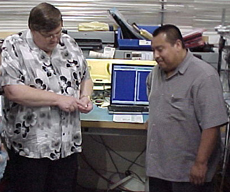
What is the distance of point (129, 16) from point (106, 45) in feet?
1.58

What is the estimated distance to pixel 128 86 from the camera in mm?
2172

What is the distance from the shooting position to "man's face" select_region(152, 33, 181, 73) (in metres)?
1.48

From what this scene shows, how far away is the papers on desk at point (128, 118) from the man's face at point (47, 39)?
0.64 m

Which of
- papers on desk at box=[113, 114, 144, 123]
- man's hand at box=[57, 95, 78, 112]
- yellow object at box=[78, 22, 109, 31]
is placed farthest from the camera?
yellow object at box=[78, 22, 109, 31]

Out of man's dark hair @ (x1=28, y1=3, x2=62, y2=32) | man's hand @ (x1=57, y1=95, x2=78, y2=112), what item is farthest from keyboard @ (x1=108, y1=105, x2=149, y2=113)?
man's dark hair @ (x1=28, y1=3, x2=62, y2=32)

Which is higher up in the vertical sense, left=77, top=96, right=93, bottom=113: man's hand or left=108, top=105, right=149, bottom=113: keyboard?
left=77, top=96, right=93, bottom=113: man's hand

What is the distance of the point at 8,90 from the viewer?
1.49 metres

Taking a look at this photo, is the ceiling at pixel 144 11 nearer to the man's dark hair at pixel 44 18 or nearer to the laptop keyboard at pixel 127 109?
the laptop keyboard at pixel 127 109

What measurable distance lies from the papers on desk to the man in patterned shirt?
356mm

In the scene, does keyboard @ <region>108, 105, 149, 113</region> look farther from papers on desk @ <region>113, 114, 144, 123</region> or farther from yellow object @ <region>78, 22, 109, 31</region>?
yellow object @ <region>78, 22, 109, 31</region>

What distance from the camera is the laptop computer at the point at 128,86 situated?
85.2 inches

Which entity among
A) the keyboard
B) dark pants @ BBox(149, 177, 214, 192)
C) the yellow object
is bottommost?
dark pants @ BBox(149, 177, 214, 192)

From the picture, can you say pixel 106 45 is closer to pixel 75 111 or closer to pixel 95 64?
pixel 95 64

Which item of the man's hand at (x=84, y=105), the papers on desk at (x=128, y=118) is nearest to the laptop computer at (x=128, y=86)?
the papers on desk at (x=128, y=118)
